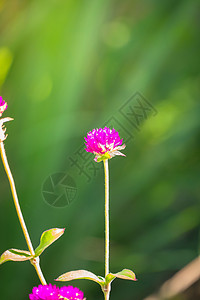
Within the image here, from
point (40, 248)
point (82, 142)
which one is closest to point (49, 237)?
point (40, 248)

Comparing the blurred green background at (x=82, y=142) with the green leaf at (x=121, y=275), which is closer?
the green leaf at (x=121, y=275)

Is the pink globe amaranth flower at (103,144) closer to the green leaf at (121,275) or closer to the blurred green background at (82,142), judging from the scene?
the green leaf at (121,275)

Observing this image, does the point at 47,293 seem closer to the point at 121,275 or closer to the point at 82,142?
the point at 121,275

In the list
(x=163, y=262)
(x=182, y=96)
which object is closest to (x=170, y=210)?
(x=163, y=262)

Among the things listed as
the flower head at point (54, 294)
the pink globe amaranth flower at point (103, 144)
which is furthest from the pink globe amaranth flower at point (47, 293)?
the pink globe amaranth flower at point (103, 144)

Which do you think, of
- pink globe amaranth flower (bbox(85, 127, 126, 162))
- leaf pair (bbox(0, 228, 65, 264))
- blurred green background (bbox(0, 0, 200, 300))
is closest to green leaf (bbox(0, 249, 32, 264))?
leaf pair (bbox(0, 228, 65, 264))

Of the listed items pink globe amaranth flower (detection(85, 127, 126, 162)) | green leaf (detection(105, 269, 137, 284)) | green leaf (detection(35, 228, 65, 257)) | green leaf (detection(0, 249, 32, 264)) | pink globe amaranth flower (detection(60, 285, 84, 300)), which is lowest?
green leaf (detection(105, 269, 137, 284))

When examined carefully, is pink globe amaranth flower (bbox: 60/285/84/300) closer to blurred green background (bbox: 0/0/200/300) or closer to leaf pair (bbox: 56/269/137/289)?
leaf pair (bbox: 56/269/137/289)

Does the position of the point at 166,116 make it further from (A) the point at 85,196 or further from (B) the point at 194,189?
(A) the point at 85,196
